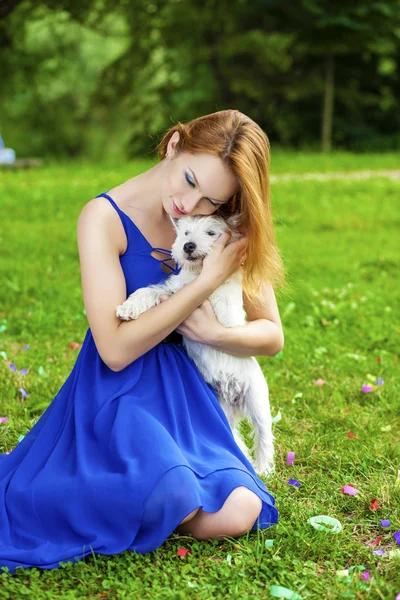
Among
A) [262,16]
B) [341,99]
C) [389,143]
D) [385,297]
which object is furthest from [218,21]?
[385,297]

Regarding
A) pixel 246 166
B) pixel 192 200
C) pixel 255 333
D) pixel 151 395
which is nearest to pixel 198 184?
pixel 192 200

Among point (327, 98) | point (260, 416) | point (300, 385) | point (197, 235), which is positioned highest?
point (197, 235)

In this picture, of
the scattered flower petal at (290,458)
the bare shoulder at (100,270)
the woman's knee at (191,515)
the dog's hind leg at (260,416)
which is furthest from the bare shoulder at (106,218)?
the scattered flower petal at (290,458)

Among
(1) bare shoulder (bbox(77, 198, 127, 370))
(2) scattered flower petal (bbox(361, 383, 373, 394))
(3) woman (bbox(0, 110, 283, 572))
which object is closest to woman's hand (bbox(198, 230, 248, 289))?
(3) woman (bbox(0, 110, 283, 572))

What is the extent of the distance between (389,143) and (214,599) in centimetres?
1785

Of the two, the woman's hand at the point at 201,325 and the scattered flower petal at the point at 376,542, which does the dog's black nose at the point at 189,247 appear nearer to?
the woman's hand at the point at 201,325

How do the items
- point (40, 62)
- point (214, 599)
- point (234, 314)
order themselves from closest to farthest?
point (214, 599) < point (234, 314) < point (40, 62)

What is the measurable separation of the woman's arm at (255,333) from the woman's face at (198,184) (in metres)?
0.47

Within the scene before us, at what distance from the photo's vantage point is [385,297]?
644 cm

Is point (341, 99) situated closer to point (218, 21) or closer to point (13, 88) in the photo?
point (218, 21)

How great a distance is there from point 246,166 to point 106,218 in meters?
0.58

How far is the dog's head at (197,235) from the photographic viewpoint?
302 centimetres

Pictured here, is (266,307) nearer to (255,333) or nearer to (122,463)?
(255,333)

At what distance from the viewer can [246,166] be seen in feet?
9.48
